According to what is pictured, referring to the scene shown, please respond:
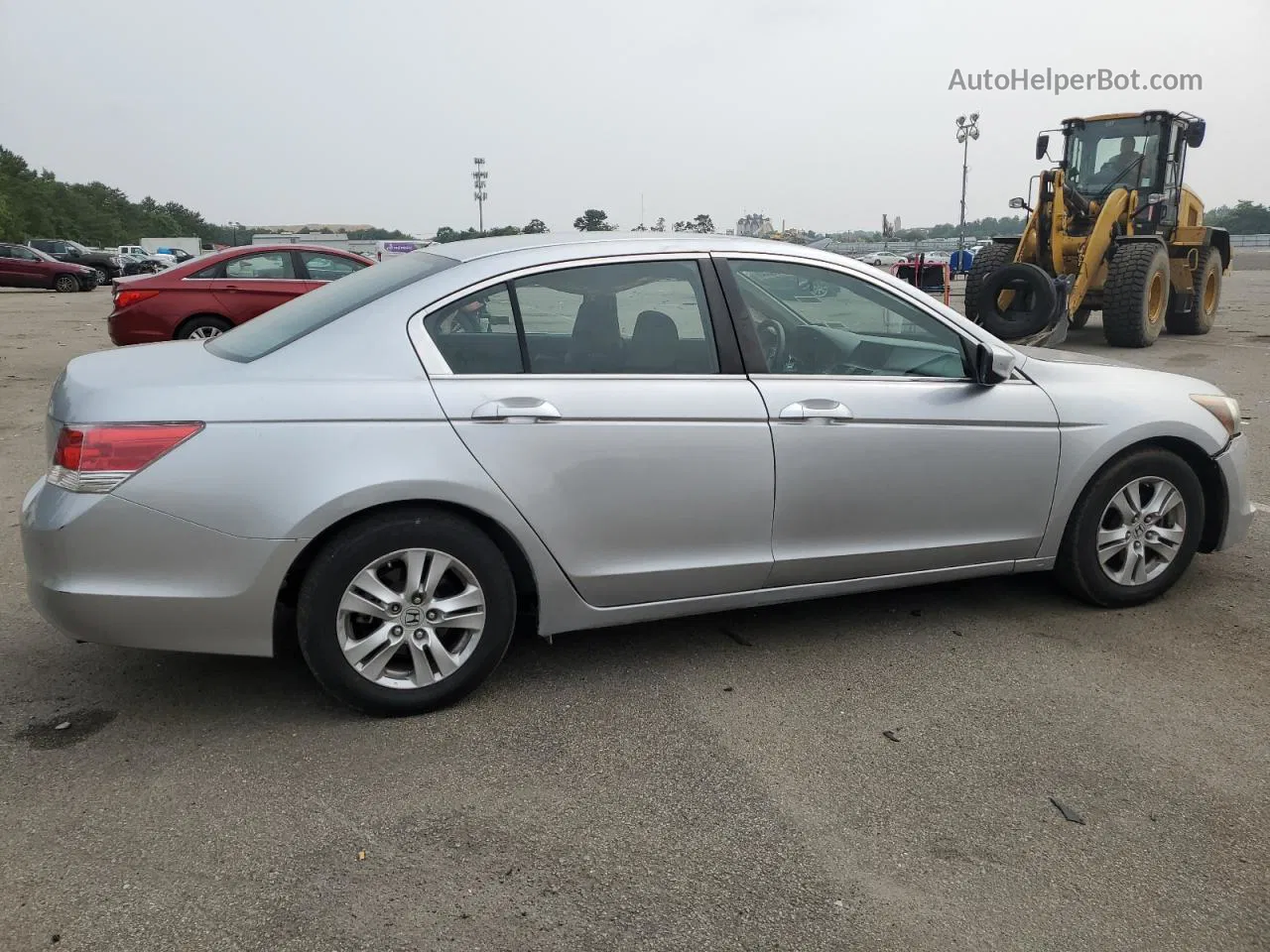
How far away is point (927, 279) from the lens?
66.3ft

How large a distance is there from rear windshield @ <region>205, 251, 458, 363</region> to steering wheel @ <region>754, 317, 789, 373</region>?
1131mm

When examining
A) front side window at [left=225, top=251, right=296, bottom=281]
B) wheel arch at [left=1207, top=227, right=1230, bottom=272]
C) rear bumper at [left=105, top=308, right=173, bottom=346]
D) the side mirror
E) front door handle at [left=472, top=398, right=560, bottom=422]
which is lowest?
rear bumper at [left=105, top=308, right=173, bottom=346]

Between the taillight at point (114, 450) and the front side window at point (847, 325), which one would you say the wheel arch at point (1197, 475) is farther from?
the taillight at point (114, 450)

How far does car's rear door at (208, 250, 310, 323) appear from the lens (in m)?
11.7

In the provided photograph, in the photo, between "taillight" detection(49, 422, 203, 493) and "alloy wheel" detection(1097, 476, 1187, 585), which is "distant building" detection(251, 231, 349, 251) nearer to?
"taillight" detection(49, 422, 203, 493)

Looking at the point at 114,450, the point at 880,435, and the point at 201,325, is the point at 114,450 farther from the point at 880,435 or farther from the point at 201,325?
the point at 201,325

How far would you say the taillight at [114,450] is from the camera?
10.3 feet

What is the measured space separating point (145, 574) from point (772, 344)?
7.36ft

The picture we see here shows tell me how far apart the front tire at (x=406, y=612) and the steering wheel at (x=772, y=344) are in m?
1.22

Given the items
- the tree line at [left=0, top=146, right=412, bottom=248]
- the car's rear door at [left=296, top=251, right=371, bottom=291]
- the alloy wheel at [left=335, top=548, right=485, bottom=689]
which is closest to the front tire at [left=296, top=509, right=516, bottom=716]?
the alloy wheel at [left=335, top=548, right=485, bottom=689]

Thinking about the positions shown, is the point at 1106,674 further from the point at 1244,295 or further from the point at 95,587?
the point at 1244,295

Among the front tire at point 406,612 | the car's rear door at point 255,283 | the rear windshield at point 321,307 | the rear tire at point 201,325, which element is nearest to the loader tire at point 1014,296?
the rear windshield at point 321,307

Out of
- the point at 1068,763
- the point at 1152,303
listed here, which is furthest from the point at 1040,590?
the point at 1152,303

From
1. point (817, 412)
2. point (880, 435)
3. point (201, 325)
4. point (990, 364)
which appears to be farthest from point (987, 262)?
point (817, 412)
